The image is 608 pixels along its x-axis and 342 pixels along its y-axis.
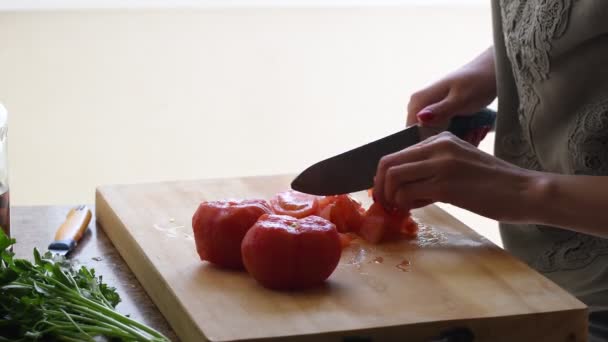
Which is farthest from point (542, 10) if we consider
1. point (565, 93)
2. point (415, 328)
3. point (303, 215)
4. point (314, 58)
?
point (314, 58)

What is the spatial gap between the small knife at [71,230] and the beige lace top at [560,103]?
0.68 m

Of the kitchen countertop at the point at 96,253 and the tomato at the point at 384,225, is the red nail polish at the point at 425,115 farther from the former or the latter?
the kitchen countertop at the point at 96,253

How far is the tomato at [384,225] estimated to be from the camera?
1407mm

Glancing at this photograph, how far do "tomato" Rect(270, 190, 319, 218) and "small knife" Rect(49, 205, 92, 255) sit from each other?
0.28 meters

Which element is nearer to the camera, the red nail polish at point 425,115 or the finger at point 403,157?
the finger at point 403,157

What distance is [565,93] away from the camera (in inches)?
58.6

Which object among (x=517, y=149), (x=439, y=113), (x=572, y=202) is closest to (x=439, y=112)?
(x=439, y=113)

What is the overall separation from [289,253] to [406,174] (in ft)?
0.82

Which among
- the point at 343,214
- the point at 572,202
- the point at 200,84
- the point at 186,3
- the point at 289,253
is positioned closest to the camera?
the point at 289,253

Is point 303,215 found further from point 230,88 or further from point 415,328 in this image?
point 230,88

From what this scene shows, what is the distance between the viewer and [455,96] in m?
1.67

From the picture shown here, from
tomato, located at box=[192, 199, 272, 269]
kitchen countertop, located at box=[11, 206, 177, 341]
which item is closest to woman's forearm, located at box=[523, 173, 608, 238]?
tomato, located at box=[192, 199, 272, 269]

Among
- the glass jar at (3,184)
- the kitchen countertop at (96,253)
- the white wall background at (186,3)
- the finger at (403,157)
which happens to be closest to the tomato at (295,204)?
the finger at (403,157)

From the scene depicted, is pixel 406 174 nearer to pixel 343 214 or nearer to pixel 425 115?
pixel 343 214
